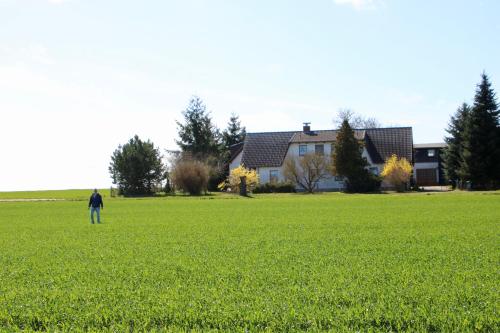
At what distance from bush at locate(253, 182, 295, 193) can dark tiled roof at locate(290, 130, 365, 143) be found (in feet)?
25.9

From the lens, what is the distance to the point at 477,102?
58594 millimetres

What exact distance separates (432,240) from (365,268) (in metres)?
5.37

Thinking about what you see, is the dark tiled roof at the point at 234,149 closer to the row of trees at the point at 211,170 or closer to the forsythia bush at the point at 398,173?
the row of trees at the point at 211,170

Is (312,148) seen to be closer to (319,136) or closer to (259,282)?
(319,136)

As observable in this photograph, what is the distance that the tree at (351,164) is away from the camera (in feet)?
200

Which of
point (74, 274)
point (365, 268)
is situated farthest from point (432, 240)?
point (74, 274)

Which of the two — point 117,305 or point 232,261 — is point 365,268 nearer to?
point 232,261

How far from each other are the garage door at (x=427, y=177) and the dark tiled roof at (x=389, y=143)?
43.2 feet

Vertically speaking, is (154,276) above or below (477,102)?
below

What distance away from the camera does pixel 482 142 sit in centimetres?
5744

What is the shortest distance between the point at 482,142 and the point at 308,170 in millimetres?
18548

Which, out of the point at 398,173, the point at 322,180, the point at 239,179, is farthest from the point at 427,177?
the point at 239,179

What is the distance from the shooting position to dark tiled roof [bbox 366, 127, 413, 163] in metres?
69.7

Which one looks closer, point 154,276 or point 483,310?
point 483,310
